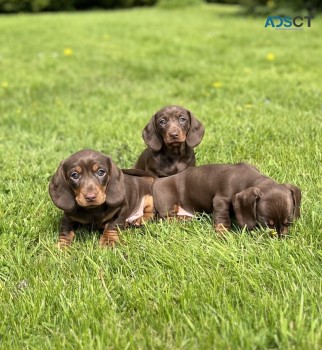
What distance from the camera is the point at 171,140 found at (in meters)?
4.20

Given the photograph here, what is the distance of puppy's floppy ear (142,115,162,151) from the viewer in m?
4.39

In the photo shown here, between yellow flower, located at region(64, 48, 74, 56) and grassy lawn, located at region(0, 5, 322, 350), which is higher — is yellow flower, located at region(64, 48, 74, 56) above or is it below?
above

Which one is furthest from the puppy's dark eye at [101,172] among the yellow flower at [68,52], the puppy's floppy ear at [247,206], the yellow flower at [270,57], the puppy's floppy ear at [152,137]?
the yellow flower at [68,52]

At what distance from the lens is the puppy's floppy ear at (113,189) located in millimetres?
3434

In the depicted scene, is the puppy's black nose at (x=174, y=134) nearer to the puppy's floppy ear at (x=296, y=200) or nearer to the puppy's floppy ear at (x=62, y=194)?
the puppy's floppy ear at (x=62, y=194)

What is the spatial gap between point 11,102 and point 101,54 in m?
3.37

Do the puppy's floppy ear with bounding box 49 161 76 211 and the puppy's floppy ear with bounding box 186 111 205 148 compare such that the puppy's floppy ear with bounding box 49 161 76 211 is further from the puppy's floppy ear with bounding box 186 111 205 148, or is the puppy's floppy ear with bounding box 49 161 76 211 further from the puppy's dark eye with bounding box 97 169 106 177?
the puppy's floppy ear with bounding box 186 111 205 148

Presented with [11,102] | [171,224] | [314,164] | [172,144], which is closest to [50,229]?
[171,224]

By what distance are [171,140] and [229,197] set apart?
2.96 ft

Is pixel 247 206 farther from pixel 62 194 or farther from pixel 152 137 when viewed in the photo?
pixel 152 137

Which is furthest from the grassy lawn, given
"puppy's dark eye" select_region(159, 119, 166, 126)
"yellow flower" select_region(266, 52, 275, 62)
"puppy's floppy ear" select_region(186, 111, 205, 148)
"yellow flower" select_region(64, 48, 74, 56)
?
"puppy's dark eye" select_region(159, 119, 166, 126)

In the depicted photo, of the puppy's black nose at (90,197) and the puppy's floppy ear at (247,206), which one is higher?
the puppy's black nose at (90,197)

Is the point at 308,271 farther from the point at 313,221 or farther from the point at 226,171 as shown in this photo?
the point at 226,171

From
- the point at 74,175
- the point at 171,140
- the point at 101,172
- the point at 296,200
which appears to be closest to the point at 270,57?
the point at 171,140
